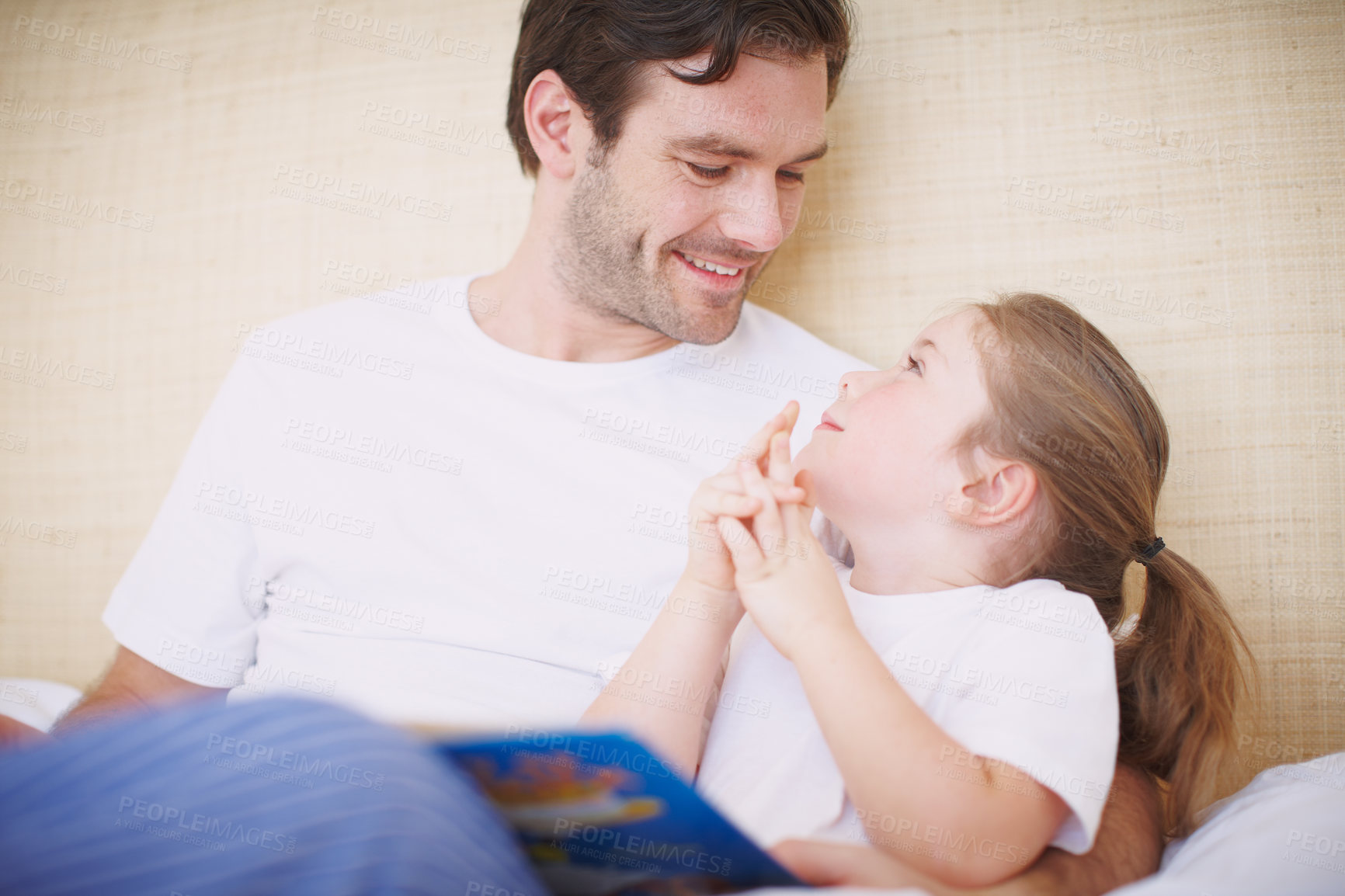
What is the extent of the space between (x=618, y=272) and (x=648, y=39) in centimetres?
34

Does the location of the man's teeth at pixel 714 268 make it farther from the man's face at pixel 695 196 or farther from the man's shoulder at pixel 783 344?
the man's shoulder at pixel 783 344

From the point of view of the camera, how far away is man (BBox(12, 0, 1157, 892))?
1.15 m

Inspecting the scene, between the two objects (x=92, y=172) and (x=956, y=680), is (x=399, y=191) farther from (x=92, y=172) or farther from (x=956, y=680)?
(x=956, y=680)

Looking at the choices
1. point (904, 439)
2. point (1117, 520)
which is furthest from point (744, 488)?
point (1117, 520)

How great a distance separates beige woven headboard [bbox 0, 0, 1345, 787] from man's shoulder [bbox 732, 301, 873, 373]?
0.09 m

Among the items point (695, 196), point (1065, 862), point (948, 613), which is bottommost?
point (1065, 862)

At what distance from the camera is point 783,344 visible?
1.36 meters

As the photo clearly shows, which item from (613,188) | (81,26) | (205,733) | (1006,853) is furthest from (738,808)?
(81,26)

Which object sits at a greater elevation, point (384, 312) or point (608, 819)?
point (384, 312)

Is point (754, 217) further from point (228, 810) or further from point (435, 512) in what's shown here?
point (228, 810)

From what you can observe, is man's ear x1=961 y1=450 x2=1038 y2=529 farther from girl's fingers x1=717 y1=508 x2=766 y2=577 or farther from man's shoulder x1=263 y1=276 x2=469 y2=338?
man's shoulder x1=263 y1=276 x2=469 y2=338

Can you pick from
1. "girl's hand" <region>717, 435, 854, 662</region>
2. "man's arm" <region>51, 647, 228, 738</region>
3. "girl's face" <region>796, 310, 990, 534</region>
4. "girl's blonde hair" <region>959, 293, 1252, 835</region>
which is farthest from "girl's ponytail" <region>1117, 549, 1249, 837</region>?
"man's arm" <region>51, 647, 228, 738</region>

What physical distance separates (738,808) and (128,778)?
58 cm

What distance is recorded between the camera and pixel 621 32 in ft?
4.07
